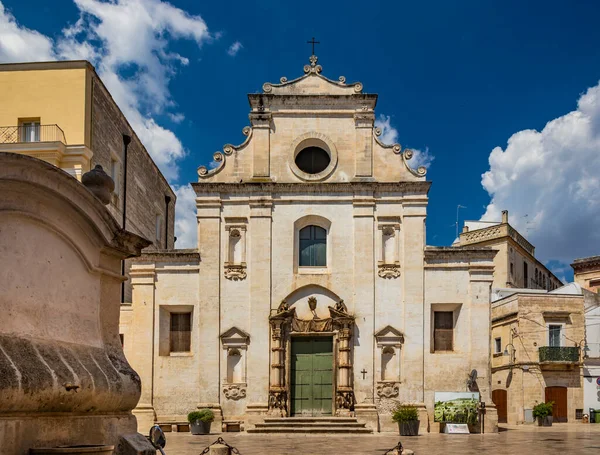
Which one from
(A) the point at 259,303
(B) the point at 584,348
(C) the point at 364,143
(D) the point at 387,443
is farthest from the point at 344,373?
(B) the point at 584,348

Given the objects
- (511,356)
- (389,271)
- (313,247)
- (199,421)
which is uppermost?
(313,247)

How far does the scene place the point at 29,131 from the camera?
89.7 ft

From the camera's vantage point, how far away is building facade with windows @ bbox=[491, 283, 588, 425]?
37.0 m

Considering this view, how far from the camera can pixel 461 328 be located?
2759 centimetres

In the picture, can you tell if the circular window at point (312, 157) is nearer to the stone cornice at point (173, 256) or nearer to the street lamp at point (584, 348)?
the stone cornice at point (173, 256)

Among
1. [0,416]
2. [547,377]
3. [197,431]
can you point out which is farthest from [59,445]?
[547,377]

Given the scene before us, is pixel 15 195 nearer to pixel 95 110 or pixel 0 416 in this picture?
pixel 0 416

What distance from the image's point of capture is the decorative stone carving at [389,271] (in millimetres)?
27797

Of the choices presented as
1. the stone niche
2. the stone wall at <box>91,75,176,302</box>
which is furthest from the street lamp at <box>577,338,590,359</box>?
the stone niche

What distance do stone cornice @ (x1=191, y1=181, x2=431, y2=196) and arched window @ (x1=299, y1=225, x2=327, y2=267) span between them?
154 centimetres

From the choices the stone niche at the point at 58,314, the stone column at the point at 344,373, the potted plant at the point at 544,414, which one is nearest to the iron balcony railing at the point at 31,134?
the stone column at the point at 344,373

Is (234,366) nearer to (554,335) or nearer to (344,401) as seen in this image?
(344,401)

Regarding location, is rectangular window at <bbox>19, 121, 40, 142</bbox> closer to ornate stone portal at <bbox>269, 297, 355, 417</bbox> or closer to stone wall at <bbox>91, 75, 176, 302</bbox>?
stone wall at <bbox>91, 75, 176, 302</bbox>

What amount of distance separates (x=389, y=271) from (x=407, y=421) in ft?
18.4
